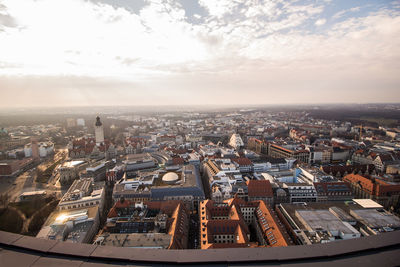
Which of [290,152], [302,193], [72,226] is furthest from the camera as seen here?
[290,152]

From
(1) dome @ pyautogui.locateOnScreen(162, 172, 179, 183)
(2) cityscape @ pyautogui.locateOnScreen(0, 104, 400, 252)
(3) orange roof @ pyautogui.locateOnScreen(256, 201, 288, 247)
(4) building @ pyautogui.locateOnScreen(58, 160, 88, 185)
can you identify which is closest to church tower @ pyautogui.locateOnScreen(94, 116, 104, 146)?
(2) cityscape @ pyautogui.locateOnScreen(0, 104, 400, 252)

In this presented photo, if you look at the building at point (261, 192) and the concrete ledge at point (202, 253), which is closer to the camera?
the concrete ledge at point (202, 253)

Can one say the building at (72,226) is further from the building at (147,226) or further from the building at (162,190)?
the building at (162,190)

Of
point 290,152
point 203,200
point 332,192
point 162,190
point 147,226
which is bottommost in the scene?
point 203,200

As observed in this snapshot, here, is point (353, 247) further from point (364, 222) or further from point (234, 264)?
point (364, 222)

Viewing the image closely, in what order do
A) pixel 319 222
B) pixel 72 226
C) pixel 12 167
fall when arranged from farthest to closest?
1. pixel 12 167
2. pixel 72 226
3. pixel 319 222

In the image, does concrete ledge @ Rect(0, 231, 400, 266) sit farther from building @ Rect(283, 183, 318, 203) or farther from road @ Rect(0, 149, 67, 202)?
road @ Rect(0, 149, 67, 202)

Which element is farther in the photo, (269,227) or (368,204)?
(368,204)

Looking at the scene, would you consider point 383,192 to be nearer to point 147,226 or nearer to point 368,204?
point 368,204

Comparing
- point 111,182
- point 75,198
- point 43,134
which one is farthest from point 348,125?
point 43,134

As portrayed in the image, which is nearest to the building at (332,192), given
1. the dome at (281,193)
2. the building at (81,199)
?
the dome at (281,193)

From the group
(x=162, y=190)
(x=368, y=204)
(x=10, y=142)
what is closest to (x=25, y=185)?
(x=162, y=190)

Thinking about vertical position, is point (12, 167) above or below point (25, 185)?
above
